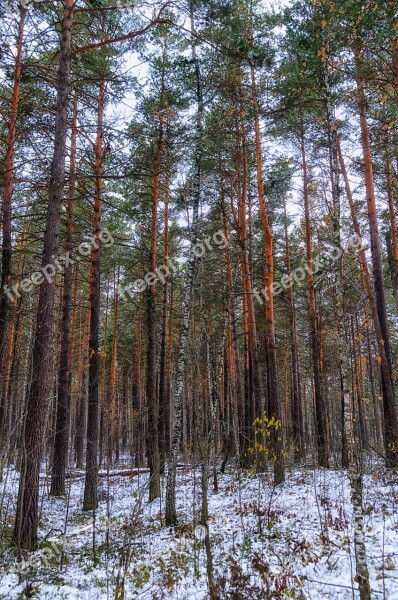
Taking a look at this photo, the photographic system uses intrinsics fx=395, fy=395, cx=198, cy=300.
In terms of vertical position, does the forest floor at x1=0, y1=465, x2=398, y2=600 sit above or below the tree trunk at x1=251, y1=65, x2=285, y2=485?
below

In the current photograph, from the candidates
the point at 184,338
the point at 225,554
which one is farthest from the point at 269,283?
the point at 225,554

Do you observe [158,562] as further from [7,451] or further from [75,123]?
[75,123]

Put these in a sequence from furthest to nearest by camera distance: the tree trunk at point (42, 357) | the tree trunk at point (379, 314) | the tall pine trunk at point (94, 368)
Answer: the tree trunk at point (379, 314) < the tall pine trunk at point (94, 368) < the tree trunk at point (42, 357)

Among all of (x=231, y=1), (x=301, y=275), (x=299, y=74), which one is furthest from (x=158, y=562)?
(x=301, y=275)

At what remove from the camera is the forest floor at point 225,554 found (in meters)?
4.98

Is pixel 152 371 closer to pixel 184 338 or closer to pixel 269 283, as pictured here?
pixel 184 338

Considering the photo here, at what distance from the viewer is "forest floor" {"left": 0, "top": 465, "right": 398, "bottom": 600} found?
4984mm

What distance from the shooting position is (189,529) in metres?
7.50

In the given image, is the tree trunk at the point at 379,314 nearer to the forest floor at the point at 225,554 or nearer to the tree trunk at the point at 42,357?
the forest floor at the point at 225,554

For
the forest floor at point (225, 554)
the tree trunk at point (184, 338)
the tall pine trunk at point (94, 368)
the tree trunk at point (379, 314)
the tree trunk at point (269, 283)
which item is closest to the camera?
the forest floor at point (225, 554)

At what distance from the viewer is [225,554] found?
6281 mm

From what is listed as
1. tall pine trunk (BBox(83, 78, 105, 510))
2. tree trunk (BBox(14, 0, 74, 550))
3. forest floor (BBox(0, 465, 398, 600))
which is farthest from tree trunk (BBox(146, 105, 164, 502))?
tree trunk (BBox(14, 0, 74, 550))

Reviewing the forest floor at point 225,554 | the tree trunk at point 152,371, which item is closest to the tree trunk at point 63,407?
the forest floor at point 225,554

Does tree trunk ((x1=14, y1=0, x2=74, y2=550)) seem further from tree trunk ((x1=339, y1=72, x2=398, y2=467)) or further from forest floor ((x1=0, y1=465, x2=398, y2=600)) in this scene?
tree trunk ((x1=339, y1=72, x2=398, y2=467))
